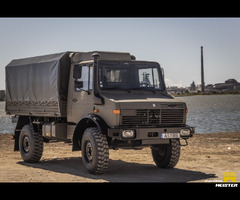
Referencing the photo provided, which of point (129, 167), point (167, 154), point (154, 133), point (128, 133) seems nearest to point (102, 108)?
point (128, 133)

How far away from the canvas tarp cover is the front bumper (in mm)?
2851

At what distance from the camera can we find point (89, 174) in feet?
40.8

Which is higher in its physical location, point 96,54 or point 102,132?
point 96,54

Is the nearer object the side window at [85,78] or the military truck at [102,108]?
the military truck at [102,108]

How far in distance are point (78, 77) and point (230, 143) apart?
1056 cm

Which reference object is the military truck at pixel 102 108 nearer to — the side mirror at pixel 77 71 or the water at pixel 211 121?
the side mirror at pixel 77 71

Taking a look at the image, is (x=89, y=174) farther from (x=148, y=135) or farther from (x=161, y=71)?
(x=161, y=71)

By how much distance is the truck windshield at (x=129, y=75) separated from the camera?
12.6 meters

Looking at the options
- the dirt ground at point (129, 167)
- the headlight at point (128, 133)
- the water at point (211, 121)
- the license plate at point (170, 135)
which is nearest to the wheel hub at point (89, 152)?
the dirt ground at point (129, 167)

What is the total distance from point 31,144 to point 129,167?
3.38 m

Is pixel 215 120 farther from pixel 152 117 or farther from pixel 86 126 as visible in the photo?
pixel 152 117

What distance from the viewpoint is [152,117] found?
39.8ft

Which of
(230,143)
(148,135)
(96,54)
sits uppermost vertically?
(96,54)
